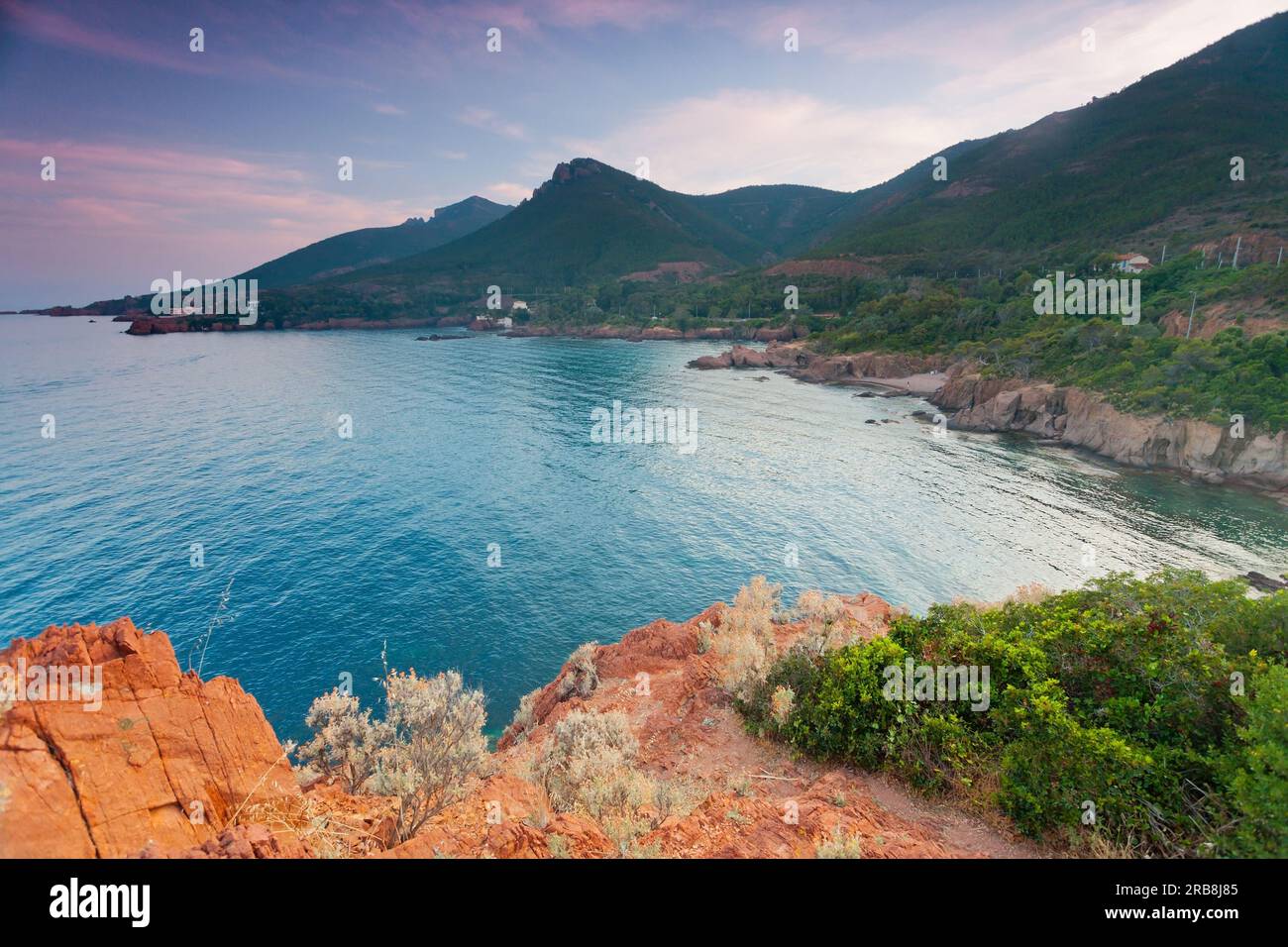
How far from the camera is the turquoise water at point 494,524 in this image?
978 inches

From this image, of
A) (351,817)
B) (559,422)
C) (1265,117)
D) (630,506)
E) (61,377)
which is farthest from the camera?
(1265,117)

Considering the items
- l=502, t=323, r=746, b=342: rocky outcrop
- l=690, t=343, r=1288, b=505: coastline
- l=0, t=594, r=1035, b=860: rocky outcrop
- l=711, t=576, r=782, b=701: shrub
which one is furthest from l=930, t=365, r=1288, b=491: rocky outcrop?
l=502, t=323, r=746, b=342: rocky outcrop

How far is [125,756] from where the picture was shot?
7.95m

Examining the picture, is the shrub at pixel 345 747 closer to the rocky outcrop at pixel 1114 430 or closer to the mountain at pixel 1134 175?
the rocky outcrop at pixel 1114 430

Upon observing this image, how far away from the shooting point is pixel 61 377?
7862 centimetres

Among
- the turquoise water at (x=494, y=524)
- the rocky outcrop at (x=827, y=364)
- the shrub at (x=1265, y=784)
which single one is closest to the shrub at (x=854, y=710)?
the shrub at (x=1265, y=784)

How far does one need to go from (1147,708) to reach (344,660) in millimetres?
25703

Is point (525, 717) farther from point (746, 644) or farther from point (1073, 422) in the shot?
point (1073, 422)

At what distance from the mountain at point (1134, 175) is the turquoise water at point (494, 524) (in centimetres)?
6735

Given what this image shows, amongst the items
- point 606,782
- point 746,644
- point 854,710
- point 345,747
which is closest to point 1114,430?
point 746,644

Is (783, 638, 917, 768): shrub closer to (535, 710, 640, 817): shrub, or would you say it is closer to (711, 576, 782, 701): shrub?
(711, 576, 782, 701): shrub

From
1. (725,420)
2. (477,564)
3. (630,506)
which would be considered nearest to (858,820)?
(477,564)

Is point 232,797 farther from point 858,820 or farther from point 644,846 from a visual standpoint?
point 858,820

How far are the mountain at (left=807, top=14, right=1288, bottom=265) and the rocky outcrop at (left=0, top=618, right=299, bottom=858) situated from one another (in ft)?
361
